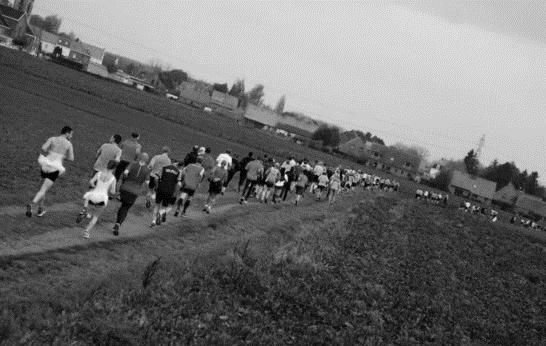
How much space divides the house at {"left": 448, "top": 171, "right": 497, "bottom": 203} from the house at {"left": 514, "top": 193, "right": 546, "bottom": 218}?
604cm

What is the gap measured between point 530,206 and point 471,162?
2508 cm

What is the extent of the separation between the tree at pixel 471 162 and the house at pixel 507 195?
33.4ft

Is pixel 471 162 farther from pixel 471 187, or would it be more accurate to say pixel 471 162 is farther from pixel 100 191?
pixel 100 191

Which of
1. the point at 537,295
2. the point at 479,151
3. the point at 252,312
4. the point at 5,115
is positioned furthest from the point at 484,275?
the point at 479,151

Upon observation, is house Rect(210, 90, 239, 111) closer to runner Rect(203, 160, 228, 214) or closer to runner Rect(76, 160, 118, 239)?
runner Rect(203, 160, 228, 214)

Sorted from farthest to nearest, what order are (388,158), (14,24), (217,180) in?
(388,158) < (14,24) < (217,180)

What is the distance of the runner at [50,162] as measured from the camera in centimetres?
1323

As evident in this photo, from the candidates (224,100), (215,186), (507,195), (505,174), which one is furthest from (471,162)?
(215,186)

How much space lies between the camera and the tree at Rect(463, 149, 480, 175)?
507 ft

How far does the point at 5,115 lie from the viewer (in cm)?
3023

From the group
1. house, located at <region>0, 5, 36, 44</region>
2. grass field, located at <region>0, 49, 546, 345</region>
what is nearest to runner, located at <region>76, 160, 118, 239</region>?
grass field, located at <region>0, 49, 546, 345</region>

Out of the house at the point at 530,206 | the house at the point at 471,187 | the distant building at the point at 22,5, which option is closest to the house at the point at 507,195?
the house at the point at 530,206

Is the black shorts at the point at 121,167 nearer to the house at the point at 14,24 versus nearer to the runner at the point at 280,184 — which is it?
the runner at the point at 280,184

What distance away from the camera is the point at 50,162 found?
1337 centimetres
